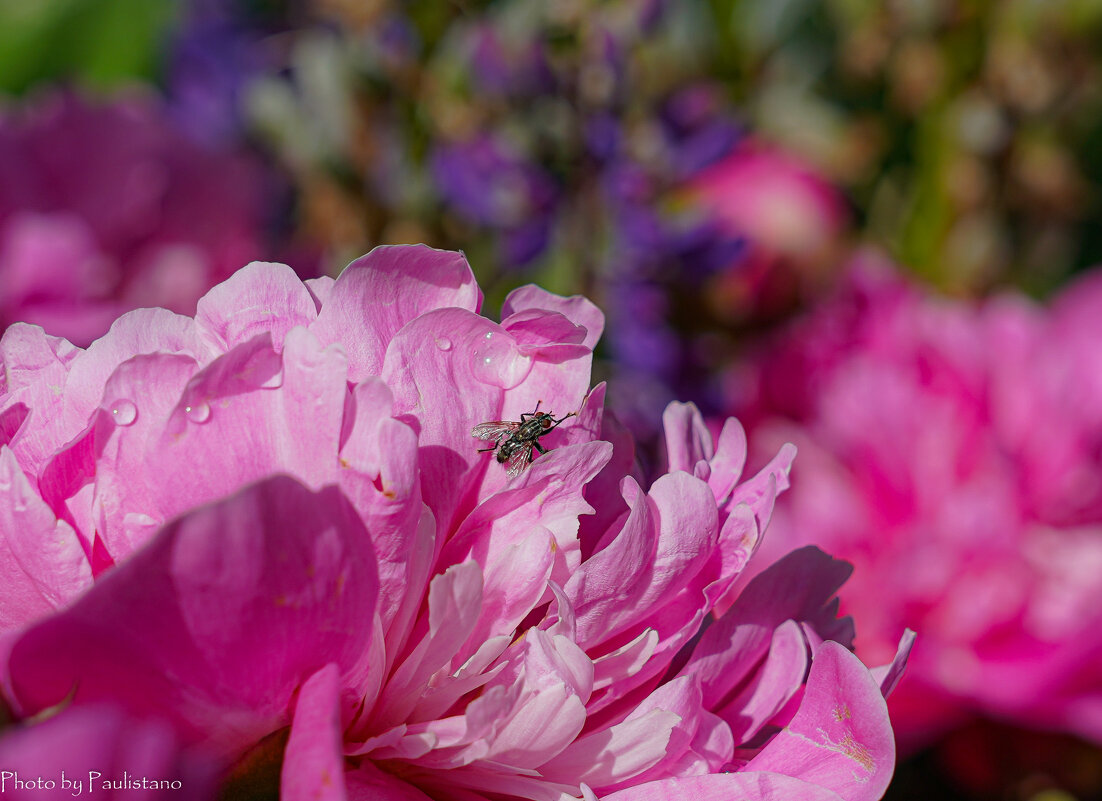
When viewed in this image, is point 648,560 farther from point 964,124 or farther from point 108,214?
point 964,124

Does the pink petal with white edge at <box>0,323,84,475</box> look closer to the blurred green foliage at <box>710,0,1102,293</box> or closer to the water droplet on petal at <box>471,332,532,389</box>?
the water droplet on petal at <box>471,332,532,389</box>

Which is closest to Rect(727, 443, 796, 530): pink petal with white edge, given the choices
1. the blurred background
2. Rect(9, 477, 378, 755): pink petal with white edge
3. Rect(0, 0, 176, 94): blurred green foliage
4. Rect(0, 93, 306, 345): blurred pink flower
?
Rect(9, 477, 378, 755): pink petal with white edge

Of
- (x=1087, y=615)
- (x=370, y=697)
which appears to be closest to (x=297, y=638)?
(x=370, y=697)

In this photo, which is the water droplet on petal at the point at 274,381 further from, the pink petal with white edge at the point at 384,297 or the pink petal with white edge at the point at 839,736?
the pink petal with white edge at the point at 839,736

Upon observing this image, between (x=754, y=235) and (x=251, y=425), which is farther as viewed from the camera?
(x=754, y=235)

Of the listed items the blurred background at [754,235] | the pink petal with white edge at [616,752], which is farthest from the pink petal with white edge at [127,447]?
the blurred background at [754,235]

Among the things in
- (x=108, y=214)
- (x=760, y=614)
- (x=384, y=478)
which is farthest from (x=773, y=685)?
(x=108, y=214)
